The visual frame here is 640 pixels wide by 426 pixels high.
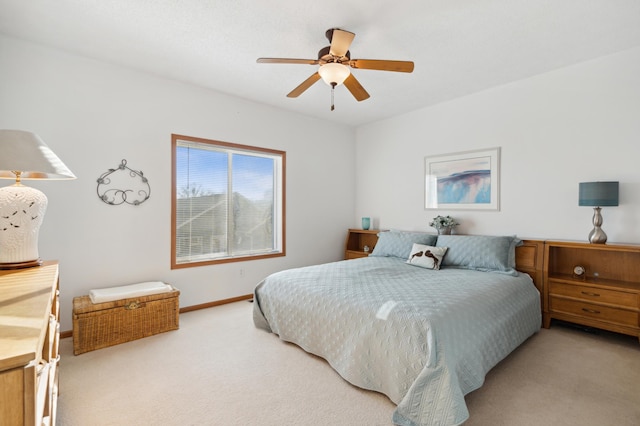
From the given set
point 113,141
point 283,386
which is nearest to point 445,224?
point 283,386

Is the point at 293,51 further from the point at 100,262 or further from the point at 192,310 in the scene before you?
the point at 192,310

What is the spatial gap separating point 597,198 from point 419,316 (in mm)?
2245

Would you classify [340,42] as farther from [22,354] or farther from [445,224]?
[445,224]

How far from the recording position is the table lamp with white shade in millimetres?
1614

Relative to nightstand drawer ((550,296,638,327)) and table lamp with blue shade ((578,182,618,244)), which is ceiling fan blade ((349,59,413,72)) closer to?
table lamp with blue shade ((578,182,618,244))

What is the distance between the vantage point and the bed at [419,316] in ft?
5.83

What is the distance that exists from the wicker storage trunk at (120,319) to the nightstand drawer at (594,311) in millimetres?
3787

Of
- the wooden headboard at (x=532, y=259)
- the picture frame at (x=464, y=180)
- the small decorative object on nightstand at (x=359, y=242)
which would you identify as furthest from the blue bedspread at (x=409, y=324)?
the small decorative object on nightstand at (x=359, y=242)

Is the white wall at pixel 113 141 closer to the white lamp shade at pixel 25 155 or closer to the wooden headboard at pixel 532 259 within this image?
the white lamp shade at pixel 25 155

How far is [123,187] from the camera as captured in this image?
323 cm

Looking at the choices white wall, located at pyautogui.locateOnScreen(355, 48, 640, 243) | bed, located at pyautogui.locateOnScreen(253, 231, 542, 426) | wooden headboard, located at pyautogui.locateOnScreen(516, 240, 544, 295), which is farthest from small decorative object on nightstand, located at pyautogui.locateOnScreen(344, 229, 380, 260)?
wooden headboard, located at pyautogui.locateOnScreen(516, 240, 544, 295)

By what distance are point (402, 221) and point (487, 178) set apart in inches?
51.7

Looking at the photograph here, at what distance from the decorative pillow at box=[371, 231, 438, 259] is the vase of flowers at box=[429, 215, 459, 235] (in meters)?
0.17

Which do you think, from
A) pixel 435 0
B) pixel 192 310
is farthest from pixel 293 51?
pixel 192 310
